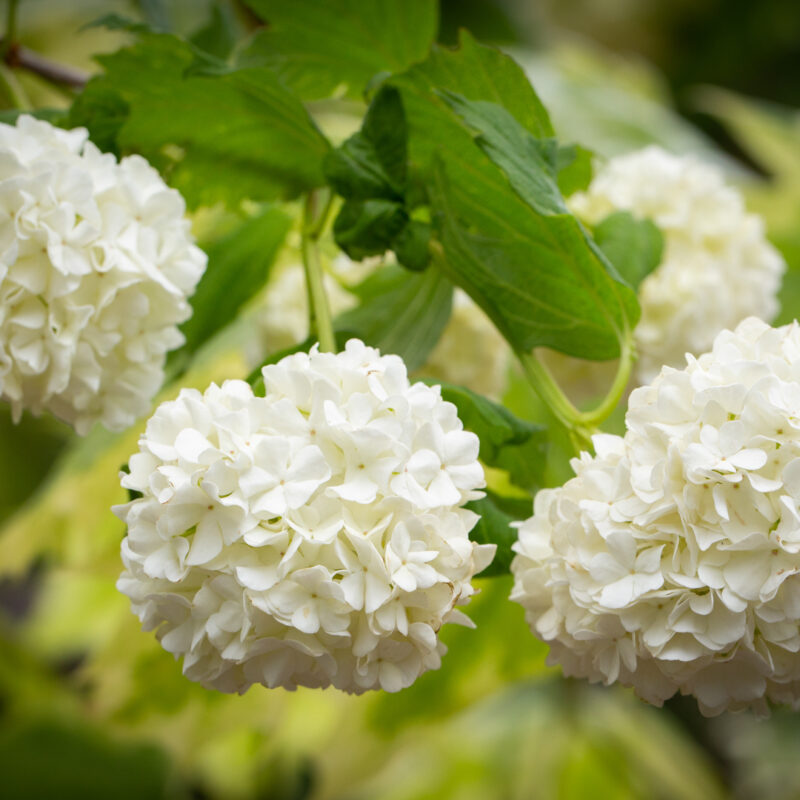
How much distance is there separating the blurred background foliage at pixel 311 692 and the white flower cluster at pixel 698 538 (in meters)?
0.11

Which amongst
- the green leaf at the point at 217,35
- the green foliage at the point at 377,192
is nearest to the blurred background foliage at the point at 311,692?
the green leaf at the point at 217,35

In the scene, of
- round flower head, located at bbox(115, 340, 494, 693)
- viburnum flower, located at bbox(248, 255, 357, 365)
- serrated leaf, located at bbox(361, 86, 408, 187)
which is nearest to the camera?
round flower head, located at bbox(115, 340, 494, 693)

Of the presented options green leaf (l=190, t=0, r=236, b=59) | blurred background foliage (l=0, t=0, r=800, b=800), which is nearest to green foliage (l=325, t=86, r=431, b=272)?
blurred background foliage (l=0, t=0, r=800, b=800)

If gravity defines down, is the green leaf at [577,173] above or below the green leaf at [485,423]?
above

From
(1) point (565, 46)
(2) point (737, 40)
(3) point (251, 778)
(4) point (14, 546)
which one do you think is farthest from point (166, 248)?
(2) point (737, 40)

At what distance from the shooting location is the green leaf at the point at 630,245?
428 mm

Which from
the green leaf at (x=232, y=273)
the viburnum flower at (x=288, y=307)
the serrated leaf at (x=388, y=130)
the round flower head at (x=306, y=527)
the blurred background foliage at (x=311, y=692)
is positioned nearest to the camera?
the round flower head at (x=306, y=527)

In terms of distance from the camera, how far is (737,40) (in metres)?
2.42

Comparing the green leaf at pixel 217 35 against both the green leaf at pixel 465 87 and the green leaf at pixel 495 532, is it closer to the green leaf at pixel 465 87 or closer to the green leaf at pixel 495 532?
the green leaf at pixel 465 87

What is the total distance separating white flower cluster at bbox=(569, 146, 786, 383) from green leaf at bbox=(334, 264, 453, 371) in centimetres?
15

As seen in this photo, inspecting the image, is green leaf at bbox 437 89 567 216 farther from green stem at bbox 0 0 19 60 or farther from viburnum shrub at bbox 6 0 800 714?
green stem at bbox 0 0 19 60

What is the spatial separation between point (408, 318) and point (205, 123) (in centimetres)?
12

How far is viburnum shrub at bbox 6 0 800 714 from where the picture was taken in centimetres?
26

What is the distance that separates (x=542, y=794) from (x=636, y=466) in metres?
1.00
